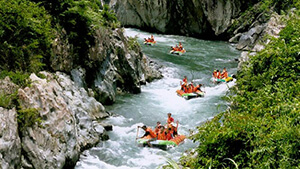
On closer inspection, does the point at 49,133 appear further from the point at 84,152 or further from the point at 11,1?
the point at 11,1

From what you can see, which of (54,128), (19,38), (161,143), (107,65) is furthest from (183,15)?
(54,128)

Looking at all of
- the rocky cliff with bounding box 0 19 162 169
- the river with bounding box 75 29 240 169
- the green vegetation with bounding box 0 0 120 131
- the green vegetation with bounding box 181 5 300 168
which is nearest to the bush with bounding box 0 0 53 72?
the green vegetation with bounding box 0 0 120 131

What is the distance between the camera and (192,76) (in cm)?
1881

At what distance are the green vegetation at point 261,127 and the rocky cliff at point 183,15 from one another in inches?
1080

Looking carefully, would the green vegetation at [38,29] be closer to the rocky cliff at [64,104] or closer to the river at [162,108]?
the rocky cliff at [64,104]

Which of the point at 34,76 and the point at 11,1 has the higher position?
the point at 11,1

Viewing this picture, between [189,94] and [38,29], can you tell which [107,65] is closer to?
[189,94]

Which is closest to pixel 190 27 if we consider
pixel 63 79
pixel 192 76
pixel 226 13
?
pixel 226 13

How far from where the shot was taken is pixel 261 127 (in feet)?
13.0

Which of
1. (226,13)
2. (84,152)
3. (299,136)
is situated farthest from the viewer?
(226,13)

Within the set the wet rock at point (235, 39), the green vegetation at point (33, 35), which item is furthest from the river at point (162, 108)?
the wet rock at point (235, 39)

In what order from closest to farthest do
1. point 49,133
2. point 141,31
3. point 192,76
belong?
point 49,133 < point 192,76 < point 141,31

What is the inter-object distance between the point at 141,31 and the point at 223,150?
1330 inches

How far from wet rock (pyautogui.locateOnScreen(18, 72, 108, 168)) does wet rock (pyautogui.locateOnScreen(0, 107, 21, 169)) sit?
0.25 m
